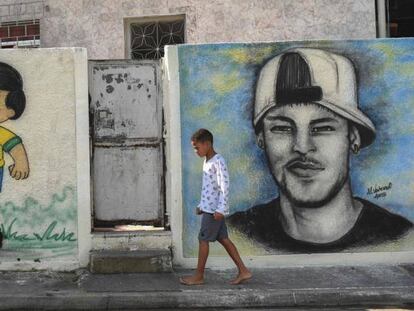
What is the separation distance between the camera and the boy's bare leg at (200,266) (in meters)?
6.23

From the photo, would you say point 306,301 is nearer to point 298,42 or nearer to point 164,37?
point 298,42

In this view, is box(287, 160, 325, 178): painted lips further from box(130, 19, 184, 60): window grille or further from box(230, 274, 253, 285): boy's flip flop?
box(130, 19, 184, 60): window grille

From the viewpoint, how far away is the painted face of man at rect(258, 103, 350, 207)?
704 centimetres

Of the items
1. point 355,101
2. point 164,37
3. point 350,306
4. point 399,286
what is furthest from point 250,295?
point 164,37

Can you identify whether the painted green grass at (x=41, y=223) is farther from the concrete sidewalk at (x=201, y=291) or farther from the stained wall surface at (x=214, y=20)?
the stained wall surface at (x=214, y=20)

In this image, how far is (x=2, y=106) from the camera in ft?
22.7

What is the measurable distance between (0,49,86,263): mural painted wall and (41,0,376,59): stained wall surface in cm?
339

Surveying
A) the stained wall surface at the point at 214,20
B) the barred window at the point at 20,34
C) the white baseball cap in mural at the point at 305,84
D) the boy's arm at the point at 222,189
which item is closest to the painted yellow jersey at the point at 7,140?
the boy's arm at the point at 222,189

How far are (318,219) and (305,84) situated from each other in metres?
1.61

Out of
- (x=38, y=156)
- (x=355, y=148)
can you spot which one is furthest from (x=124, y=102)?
(x=355, y=148)

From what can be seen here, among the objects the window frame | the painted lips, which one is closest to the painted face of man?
the painted lips

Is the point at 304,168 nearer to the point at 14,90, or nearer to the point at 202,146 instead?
the point at 202,146

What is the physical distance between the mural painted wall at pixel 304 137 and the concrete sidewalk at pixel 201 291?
61cm

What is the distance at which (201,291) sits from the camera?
6.05 m
